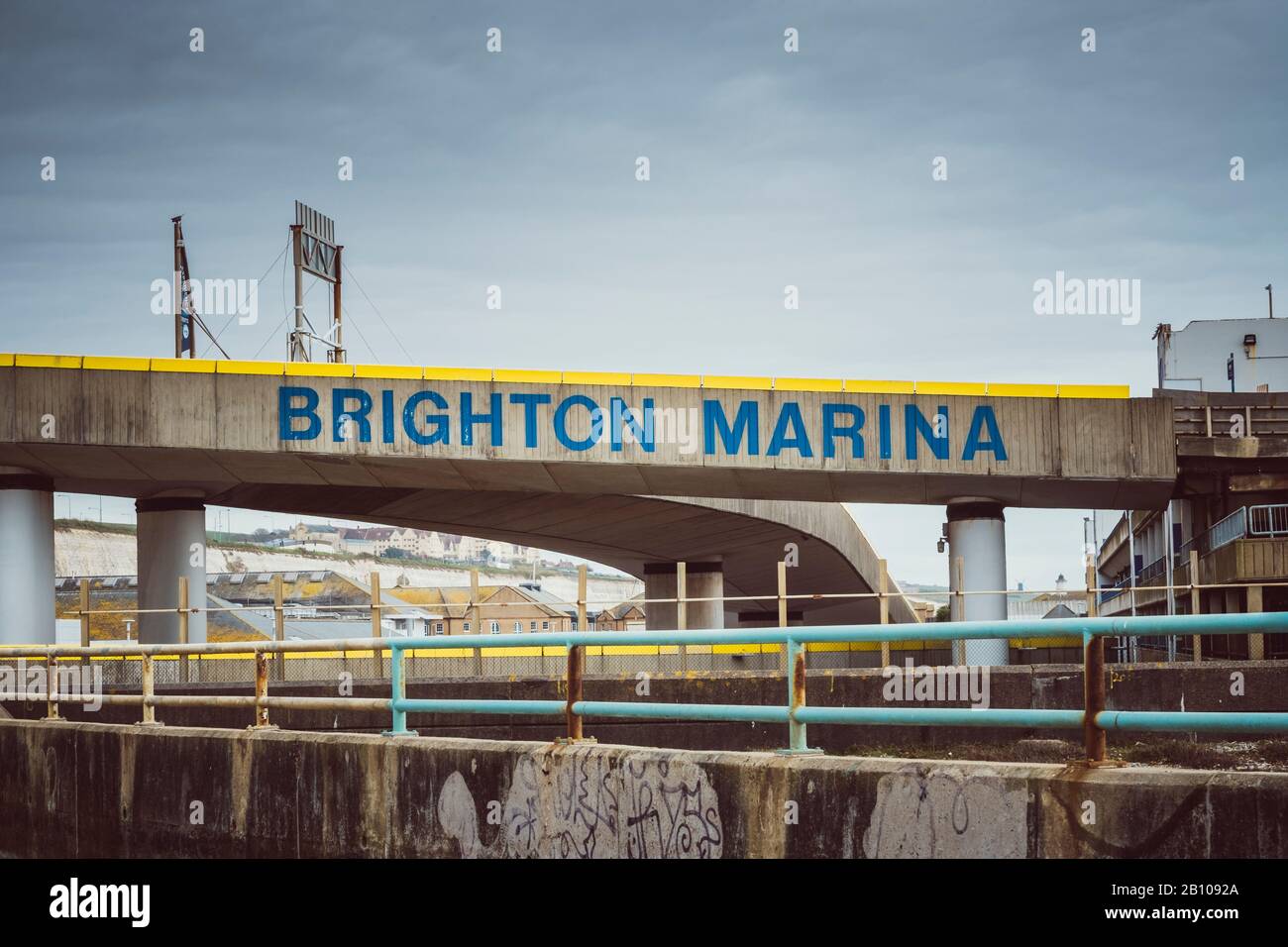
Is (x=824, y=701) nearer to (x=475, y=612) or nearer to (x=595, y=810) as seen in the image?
(x=475, y=612)

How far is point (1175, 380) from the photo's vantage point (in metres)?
56.7

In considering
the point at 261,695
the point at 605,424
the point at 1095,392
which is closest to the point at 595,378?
the point at 605,424

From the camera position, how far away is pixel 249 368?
88.4 ft

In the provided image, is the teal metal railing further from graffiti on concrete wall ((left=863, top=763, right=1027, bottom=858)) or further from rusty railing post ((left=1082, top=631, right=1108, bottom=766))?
graffiti on concrete wall ((left=863, top=763, right=1027, bottom=858))

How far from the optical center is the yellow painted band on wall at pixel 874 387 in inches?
1124

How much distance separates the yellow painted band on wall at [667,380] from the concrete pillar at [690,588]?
16.7 metres

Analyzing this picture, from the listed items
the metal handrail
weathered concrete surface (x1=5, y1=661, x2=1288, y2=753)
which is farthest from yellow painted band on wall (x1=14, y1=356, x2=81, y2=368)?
the metal handrail

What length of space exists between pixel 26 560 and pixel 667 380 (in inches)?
498

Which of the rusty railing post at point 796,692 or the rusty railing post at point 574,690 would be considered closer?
the rusty railing post at point 796,692

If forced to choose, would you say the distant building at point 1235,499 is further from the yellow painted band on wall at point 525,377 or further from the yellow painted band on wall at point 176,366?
the yellow painted band on wall at point 176,366

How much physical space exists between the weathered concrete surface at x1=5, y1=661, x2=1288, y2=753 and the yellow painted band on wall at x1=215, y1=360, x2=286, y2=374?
37.1ft

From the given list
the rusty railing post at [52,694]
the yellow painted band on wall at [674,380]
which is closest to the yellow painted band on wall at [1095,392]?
the yellow painted band on wall at [674,380]
